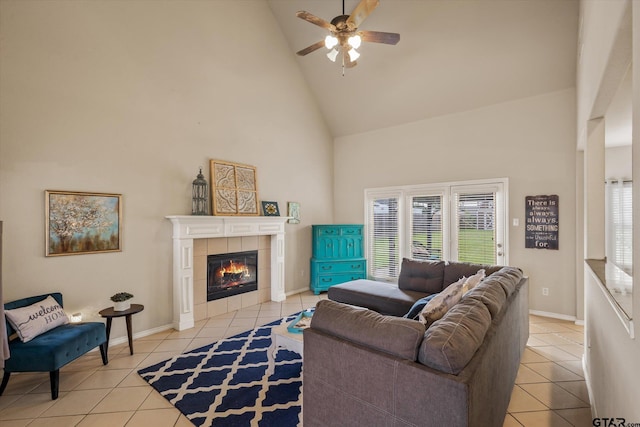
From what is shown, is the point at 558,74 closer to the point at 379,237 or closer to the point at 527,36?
the point at 527,36

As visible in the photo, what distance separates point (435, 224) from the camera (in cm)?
543

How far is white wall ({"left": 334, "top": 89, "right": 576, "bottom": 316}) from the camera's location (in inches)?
168

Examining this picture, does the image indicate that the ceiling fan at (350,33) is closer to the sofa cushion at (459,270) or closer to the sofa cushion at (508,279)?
the sofa cushion at (508,279)

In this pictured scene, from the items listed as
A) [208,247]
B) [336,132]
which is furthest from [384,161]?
[208,247]

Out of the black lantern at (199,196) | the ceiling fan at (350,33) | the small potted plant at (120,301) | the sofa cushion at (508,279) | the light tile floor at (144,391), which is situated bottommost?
the light tile floor at (144,391)

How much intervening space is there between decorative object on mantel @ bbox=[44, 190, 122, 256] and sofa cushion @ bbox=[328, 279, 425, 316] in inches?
114

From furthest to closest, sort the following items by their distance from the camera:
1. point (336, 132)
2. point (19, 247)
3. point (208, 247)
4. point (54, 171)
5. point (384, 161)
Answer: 1. point (336, 132)
2. point (384, 161)
3. point (208, 247)
4. point (54, 171)
5. point (19, 247)

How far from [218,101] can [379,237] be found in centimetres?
393

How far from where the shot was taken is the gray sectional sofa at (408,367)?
1339 millimetres

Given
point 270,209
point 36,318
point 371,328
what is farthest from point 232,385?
point 270,209

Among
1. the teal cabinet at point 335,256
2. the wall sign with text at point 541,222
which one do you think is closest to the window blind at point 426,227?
the teal cabinet at point 335,256

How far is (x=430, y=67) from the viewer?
4.79 metres

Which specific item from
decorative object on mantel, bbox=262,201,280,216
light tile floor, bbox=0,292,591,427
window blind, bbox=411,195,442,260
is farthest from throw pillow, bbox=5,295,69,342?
window blind, bbox=411,195,442,260

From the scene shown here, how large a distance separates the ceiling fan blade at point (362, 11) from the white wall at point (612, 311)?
69.7 inches
